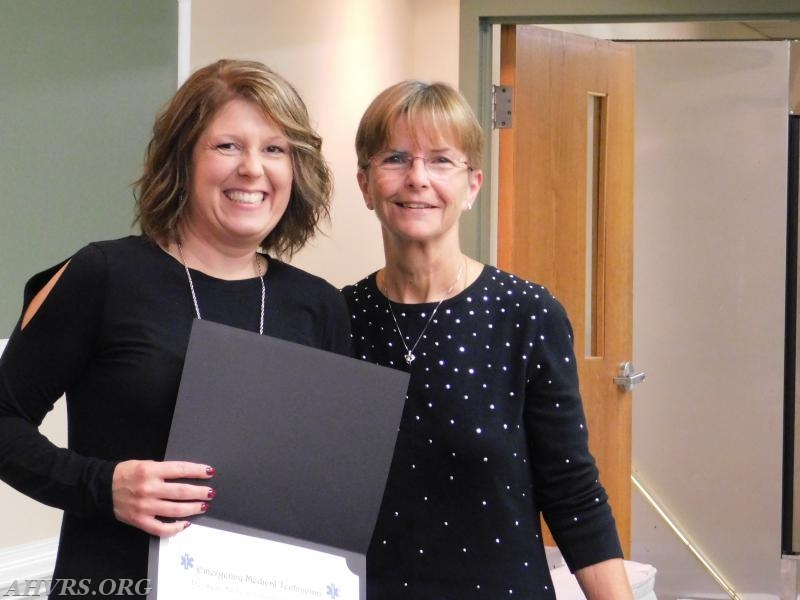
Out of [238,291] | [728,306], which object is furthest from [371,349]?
[728,306]

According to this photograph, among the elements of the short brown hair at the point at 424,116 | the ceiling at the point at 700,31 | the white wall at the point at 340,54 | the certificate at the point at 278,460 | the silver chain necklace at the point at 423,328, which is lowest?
the certificate at the point at 278,460

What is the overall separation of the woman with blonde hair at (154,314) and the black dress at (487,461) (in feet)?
0.57

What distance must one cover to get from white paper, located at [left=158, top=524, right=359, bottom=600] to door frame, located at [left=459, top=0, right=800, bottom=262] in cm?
238

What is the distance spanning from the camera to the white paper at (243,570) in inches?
42.2

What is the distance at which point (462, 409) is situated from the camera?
134 centimetres

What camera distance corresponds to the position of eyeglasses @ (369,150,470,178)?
4.51 ft

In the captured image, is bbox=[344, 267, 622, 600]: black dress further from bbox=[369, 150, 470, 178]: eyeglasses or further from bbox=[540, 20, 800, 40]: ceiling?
bbox=[540, 20, 800, 40]: ceiling

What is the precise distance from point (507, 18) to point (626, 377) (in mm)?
1274

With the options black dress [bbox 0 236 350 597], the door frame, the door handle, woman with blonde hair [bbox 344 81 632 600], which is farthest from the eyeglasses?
the door handle

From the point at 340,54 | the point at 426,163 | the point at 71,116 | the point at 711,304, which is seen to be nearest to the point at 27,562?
the point at 71,116

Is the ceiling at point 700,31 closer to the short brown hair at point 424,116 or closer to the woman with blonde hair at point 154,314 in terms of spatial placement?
the short brown hair at point 424,116

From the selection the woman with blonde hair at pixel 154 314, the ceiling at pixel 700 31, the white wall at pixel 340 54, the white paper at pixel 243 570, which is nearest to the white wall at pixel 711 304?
the ceiling at pixel 700 31

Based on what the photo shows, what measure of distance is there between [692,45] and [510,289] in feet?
10.9

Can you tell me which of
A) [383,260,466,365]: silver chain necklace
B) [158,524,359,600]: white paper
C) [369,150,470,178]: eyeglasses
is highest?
[369,150,470,178]: eyeglasses
